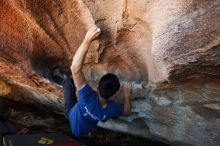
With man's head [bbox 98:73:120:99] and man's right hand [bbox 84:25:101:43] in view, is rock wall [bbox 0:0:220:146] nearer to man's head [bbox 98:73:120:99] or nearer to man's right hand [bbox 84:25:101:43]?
man's right hand [bbox 84:25:101:43]

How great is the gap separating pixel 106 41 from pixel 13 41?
0.90 metres

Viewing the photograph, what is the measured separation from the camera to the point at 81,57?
3.16 metres

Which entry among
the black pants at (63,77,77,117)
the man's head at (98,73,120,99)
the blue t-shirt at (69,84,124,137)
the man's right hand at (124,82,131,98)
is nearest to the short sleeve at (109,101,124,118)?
the blue t-shirt at (69,84,124,137)

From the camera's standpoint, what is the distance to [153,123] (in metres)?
3.77

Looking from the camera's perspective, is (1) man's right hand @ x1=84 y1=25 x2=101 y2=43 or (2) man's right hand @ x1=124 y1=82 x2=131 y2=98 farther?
(2) man's right hand @ x1=124 y1=82 x2=131 y2=98

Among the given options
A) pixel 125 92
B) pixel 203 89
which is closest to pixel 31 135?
pixel 125 92

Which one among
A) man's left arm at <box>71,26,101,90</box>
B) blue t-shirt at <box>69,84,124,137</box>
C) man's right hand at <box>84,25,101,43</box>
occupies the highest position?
man's right hand at <box>84,25,101,43</box>

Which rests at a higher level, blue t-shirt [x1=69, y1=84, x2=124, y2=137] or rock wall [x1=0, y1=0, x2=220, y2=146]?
rock wall [x1=0, y1=0, x2=220, y2=146]

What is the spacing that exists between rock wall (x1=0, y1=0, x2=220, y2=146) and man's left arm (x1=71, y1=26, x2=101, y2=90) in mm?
122

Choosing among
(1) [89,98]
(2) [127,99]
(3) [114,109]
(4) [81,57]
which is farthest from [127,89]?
(4) [81,57]

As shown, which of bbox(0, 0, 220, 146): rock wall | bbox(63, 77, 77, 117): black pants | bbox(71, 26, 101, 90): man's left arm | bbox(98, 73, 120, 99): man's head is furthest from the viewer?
bbox(63, 77, 77, 117): black pants

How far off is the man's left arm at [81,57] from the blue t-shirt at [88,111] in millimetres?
69

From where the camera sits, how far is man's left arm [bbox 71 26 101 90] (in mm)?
3154

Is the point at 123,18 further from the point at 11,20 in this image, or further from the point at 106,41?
the point at 11,20
